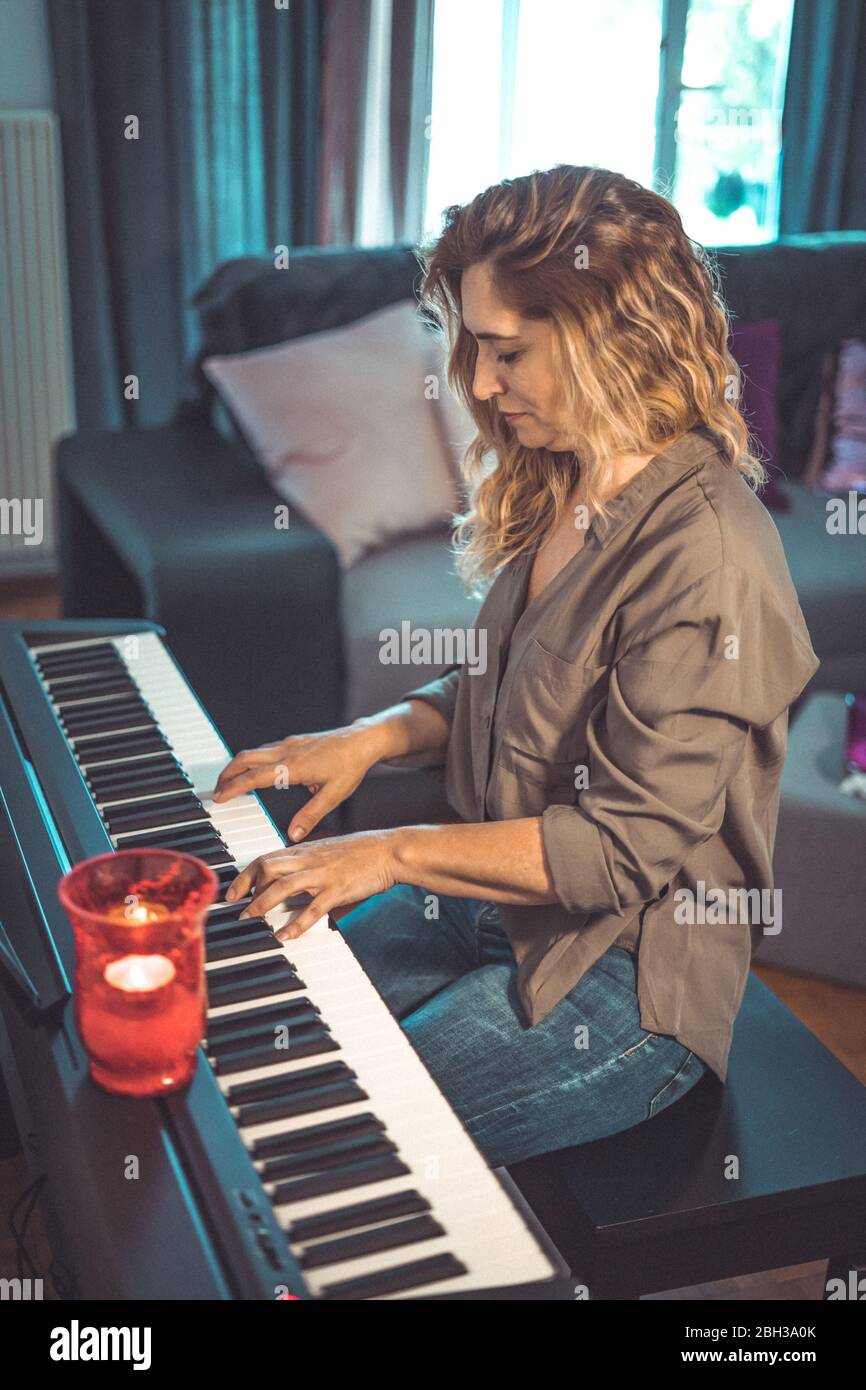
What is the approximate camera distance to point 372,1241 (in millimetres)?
927

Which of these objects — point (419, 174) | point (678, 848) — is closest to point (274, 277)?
point (419, 174)

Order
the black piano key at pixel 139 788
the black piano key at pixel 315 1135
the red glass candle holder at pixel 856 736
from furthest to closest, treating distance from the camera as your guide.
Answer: the red glass candle holder at pixel 856 736
the black piano key at pixel 139 788
the black piano key at pixel 315 1135

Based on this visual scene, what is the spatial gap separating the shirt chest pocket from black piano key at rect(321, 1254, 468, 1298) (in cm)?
61

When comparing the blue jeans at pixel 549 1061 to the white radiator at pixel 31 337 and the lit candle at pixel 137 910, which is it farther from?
the white radiator at pixel 31 337

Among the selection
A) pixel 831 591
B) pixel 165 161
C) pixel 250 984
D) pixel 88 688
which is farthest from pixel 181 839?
pixel 165 161

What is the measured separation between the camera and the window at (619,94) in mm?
4176

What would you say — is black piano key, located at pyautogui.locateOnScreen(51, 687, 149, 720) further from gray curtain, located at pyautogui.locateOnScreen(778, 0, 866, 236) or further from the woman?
gray curtain, located at pyautogui.locateOnScreen(778, 0, 866, 236)

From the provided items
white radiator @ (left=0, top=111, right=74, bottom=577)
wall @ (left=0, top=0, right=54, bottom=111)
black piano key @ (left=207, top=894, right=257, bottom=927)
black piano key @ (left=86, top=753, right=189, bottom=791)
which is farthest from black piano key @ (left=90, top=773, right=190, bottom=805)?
wall @ (left=0, top=0, right=54, bottom=111)

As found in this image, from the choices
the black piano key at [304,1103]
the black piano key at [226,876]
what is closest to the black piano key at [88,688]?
the black piano key at [226,876]

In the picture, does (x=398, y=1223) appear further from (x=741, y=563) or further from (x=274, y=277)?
(x=274, y=277)

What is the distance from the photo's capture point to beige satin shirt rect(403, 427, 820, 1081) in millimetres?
1271

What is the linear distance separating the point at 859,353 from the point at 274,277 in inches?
54.6

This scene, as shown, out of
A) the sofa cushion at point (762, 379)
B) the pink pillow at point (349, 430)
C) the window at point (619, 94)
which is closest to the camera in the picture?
the pink pillow at point (349, 430)
